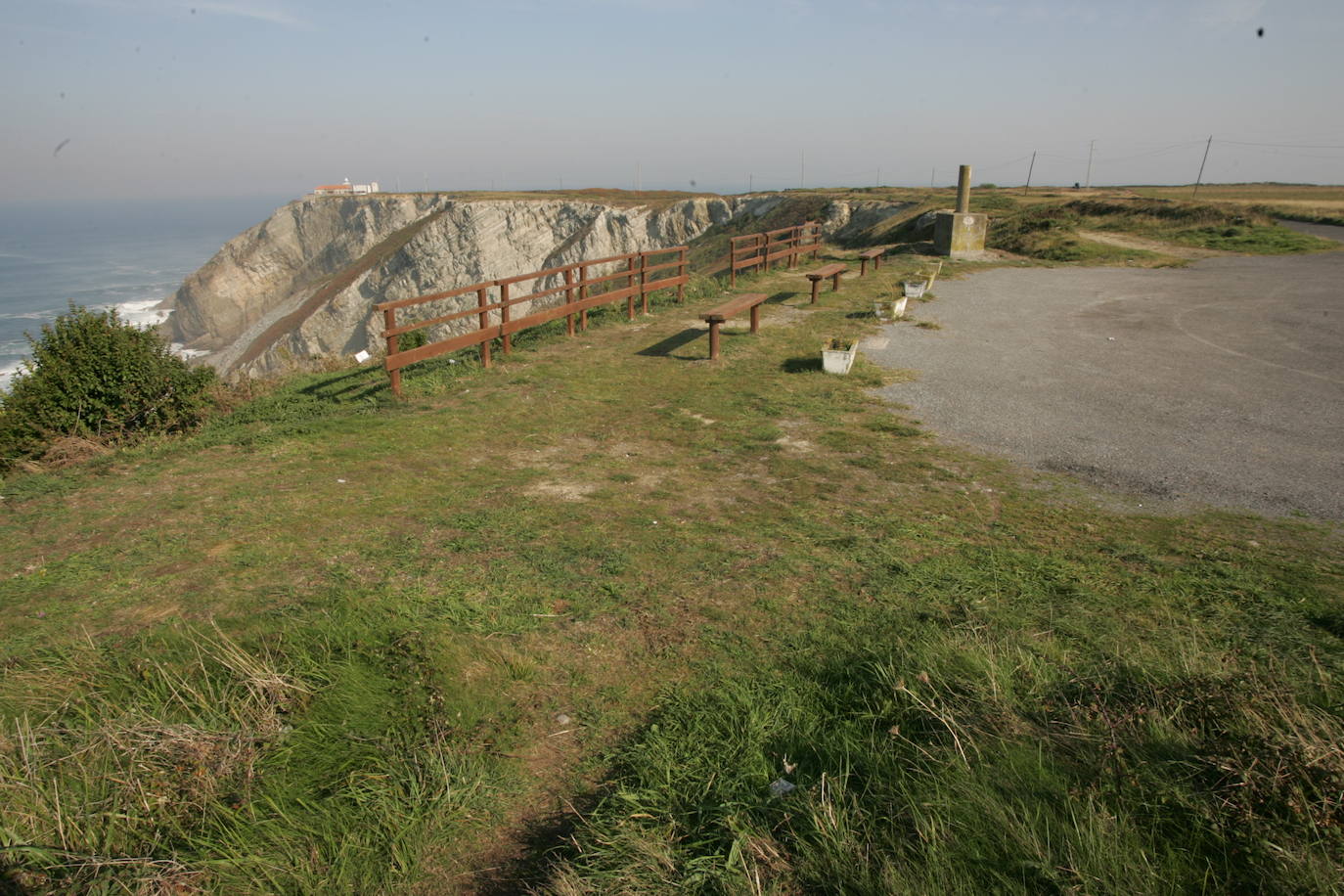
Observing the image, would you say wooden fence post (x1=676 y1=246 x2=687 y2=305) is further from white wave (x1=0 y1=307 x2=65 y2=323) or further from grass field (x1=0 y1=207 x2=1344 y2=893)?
white wave (x1=0 y1=307 x2=65 y2=323)

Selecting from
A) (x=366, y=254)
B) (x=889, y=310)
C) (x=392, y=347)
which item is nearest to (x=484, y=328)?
(x=392, y=347)

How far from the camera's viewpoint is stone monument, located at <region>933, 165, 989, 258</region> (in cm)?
2197

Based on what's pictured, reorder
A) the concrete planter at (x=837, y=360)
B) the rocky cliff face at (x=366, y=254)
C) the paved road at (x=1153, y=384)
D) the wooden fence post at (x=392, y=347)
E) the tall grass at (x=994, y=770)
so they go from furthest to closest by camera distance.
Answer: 1. the rocky cliff face at (x=366, y=254)
2. the concrete planter at (x=837, y=360)
3. the wooden fence post at (x=392, y=347)
4. the paved road at (x=1153, y=384)
5. the tall grass at (x=994, y=770)

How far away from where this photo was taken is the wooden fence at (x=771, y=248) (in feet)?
53.4

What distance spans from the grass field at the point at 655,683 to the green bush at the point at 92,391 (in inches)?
70.4

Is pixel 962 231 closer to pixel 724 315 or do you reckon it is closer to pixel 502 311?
pixel 724 315

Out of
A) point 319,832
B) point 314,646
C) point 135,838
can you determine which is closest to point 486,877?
point 319,832

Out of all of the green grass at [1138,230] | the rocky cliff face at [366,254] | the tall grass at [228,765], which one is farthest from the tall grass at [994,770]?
the rocky cliff face at [366,254]

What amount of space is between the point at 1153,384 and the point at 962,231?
14.8 metres

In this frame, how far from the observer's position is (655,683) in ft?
11.3

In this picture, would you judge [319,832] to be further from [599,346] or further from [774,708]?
[599,346]

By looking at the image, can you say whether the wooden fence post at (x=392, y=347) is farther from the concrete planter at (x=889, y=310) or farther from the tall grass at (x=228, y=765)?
the concrete planter at (x=889, y=310)

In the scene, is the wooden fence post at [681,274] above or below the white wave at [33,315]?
above

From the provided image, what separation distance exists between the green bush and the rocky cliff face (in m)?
36.5
